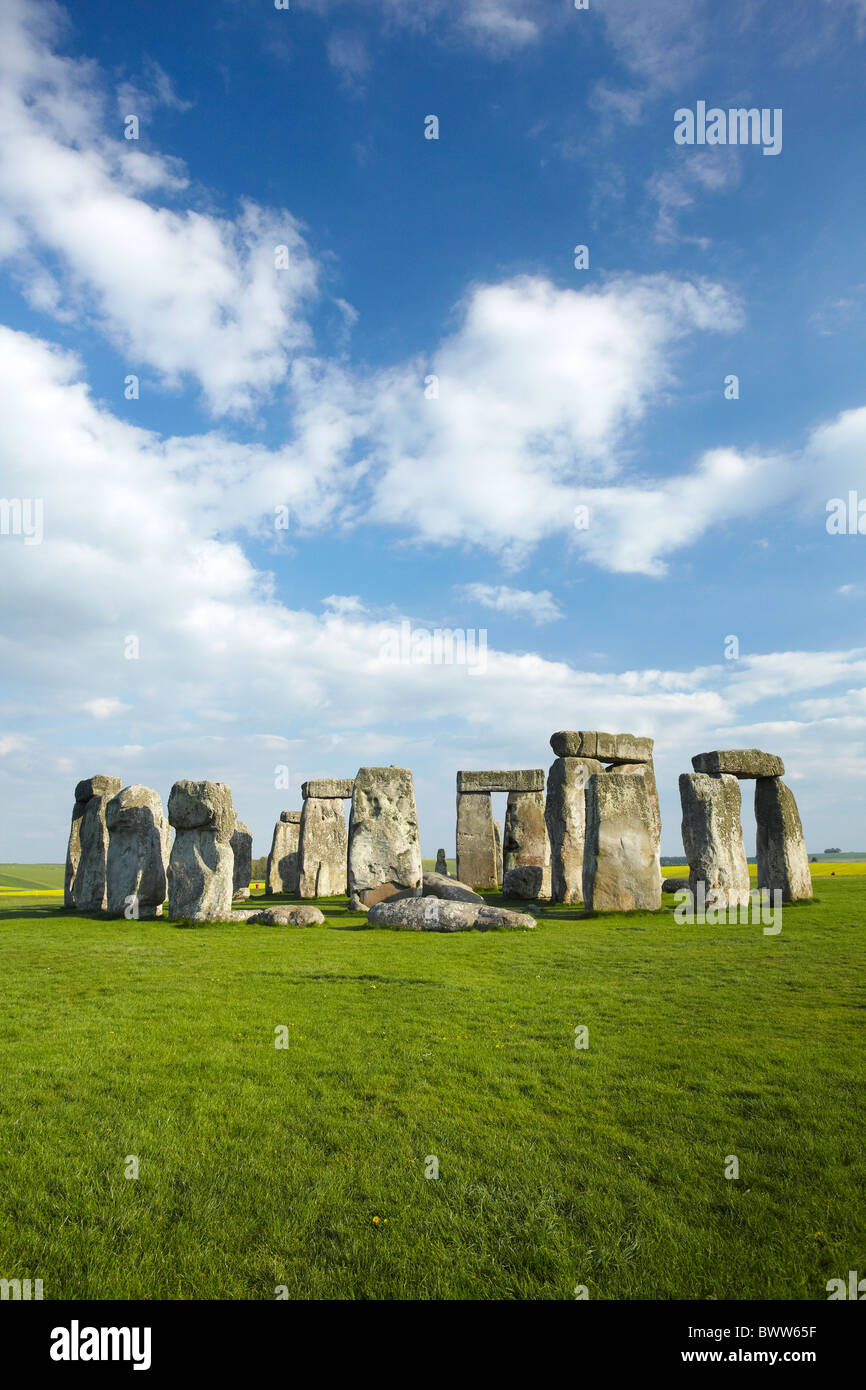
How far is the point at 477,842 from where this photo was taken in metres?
24.5

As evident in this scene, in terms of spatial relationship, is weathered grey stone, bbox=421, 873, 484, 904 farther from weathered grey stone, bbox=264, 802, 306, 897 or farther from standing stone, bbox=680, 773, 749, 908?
weathered grey stone, bbox=264, 802, 306, 897

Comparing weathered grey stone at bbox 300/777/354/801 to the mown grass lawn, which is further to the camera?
weathered grey stone at bbox 300/777/354/801

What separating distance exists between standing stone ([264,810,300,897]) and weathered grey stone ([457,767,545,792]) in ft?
20.7

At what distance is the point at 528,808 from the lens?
2381 cm

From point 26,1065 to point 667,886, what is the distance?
17.5 metres

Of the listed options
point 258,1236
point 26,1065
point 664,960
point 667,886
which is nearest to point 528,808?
point 667,886

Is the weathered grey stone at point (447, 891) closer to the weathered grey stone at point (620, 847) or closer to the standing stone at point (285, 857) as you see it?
the weathered grey stone at point (620, 847)

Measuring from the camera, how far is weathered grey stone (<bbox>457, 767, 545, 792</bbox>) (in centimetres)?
2391

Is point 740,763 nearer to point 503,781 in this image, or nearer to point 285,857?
point 503,781

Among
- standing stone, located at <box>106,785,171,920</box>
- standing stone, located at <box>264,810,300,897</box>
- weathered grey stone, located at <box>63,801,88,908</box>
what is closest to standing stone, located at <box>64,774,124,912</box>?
weathered grey stone, located at <box>63,801,88,908</box>

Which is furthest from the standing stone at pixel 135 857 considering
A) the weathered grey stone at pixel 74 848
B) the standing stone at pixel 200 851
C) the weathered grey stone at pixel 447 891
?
the weathered grey stone at pixel 447 891

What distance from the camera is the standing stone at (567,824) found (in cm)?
1953

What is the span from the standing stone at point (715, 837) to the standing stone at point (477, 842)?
9.58m
